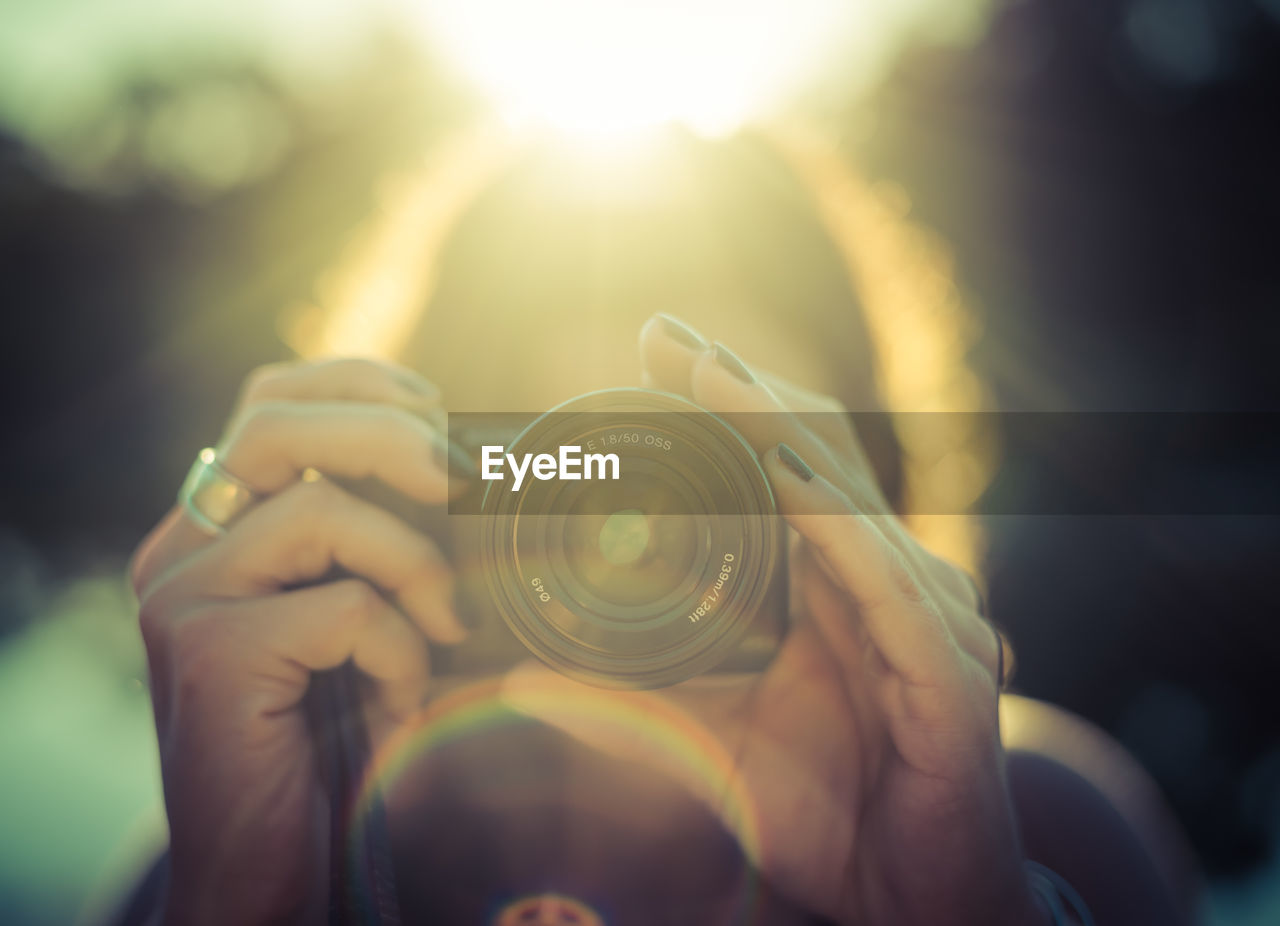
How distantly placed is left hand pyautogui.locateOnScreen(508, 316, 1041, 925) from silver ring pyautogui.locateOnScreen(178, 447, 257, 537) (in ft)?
1.18

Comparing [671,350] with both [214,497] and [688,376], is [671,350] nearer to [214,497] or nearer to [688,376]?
[688,376]

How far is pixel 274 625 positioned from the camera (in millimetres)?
734

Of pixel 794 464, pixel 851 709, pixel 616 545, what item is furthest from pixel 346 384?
pixel 851 709

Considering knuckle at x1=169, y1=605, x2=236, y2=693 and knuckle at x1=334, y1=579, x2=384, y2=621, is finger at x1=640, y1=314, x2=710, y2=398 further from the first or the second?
knuckle at x1=169, y1=605, x2=236, y2=693

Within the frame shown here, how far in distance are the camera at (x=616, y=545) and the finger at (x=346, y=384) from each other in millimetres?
90

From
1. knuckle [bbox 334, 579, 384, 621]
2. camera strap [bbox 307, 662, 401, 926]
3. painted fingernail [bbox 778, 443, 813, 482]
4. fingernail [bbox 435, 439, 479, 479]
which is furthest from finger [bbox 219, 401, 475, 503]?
painted fingernail [bbox 778, 443, 813, 482]

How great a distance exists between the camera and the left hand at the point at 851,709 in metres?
0.64

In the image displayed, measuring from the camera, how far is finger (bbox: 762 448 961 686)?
24.5 inches

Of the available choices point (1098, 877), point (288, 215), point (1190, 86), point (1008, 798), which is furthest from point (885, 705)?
point (288, 215)

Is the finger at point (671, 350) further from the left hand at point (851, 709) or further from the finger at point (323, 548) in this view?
the finger at point (323, 548)

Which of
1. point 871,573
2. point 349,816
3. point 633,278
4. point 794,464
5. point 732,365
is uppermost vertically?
point 633,278

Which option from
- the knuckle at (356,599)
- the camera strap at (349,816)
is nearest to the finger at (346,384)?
the knuckle at (356,599)

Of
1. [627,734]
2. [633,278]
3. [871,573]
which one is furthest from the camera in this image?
[633,278]

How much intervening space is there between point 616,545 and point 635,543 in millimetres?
20
